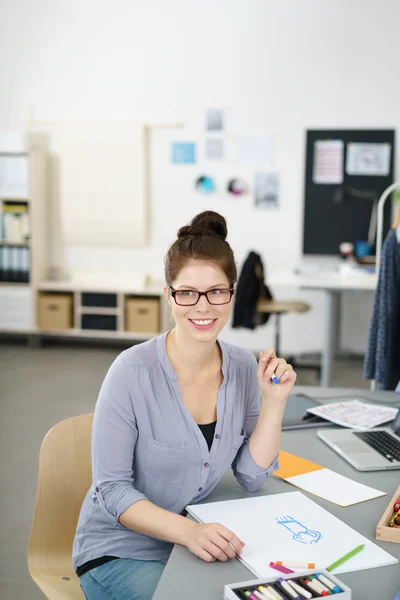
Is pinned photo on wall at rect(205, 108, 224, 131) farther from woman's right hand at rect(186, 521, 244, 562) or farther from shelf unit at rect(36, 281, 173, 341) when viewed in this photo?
woman's right hand at rect(186, 521, 244, 562)

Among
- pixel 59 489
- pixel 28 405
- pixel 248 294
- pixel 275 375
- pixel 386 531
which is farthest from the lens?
pixel 248 294

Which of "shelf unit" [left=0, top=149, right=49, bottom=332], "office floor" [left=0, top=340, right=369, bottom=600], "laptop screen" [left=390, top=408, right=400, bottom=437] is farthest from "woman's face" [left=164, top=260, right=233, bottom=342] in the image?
"shelf unit" [left=0, top=149, right=49, bottom=332]

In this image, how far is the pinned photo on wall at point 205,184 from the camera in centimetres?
582

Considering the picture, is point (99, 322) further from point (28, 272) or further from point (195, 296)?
point (195, 296)

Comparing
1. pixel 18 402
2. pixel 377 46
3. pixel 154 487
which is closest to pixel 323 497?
pixel 154 487

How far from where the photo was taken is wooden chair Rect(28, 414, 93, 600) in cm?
160

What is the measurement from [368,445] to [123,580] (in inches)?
28.5

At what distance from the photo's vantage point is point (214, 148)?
578cm

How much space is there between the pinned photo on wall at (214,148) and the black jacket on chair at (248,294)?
1.24 metres

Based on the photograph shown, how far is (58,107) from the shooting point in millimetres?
5992

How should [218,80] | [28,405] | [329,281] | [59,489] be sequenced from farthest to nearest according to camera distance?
[218,80], [329,281], [28,405], [59,489]

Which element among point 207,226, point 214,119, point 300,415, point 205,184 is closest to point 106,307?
point 205,184

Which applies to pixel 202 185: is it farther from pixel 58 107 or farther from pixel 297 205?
pixel 58 107

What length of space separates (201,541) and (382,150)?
490 centimetres
